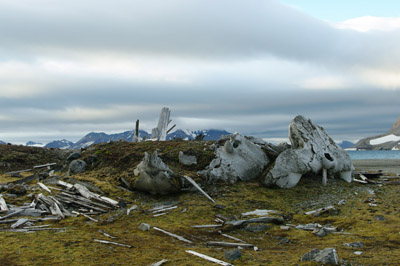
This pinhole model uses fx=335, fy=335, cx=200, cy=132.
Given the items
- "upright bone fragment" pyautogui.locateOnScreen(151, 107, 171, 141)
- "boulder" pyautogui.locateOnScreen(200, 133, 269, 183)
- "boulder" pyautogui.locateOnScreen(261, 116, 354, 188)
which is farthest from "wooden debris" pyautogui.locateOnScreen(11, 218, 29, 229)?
"upright bone fragment" pyautogui.locateOnScreen(151, 107, 171, 141)

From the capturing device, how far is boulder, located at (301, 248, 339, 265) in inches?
293

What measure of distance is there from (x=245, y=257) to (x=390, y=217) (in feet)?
24.0

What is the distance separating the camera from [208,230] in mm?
11969

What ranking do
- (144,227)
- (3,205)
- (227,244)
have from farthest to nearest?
(3,205)
(144,227)
(227,244)

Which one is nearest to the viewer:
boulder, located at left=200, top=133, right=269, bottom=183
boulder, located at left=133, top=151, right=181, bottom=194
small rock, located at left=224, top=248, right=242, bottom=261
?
small rock, located at left=224, top=248, right=242, bottom=261

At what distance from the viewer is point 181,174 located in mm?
18391

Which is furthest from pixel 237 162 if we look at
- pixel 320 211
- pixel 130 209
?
pixel 130 209

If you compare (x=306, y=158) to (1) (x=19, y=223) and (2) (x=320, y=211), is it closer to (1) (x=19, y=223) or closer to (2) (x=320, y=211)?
(2) (x=320, y=211)

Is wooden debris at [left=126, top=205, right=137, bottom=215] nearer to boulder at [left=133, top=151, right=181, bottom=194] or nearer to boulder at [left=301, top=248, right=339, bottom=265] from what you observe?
boulder at [left=133, top=151, right=181, bottom=194]

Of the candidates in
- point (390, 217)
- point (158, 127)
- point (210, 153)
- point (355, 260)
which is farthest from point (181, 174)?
point (158, 127)

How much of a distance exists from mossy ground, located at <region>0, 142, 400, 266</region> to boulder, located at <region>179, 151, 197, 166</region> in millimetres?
426

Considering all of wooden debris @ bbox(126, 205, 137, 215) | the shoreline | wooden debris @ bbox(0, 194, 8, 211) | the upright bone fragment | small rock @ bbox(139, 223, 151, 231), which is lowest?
the shoreline

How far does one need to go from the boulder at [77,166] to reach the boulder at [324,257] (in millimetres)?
17340

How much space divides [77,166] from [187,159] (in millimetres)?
7495
